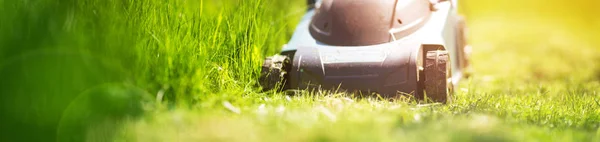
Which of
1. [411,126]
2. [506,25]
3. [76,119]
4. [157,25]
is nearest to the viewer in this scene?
[76,119]

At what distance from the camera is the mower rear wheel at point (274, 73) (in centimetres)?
370

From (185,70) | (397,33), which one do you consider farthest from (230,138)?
(397,33)

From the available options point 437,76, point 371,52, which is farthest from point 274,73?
point 437,76

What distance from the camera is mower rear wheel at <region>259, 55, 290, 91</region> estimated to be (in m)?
3.70

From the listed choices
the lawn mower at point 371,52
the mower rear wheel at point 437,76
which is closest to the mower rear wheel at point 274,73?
the lawn mower at point 371,52

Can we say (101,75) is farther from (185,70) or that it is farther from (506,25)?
(506,25)

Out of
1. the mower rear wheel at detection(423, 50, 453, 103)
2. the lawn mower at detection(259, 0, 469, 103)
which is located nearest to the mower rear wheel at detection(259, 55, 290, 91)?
the lawn mower at detection(259, 0, 469, 103)

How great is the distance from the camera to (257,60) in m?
3.87

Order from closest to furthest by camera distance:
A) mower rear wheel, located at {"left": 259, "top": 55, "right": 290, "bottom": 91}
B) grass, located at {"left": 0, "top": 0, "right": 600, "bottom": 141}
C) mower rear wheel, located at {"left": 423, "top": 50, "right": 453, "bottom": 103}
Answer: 1. grass, located at {"left": 0, "top": 0, "right": 600, "bottom": 141}
2. mower rear wheel, located at {"left": 423, "top": 50, "right": 453, "bottom": 103}
3. mower rear wheel, located at {"left": 259, "top": 55, "right": 290, "bottom": 91}

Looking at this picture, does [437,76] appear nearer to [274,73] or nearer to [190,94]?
[274,73]

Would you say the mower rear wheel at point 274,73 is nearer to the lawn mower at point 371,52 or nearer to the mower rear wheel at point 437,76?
the lawn mower at point 371,52

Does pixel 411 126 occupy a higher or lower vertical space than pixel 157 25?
lower

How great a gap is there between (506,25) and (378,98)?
4.96 m

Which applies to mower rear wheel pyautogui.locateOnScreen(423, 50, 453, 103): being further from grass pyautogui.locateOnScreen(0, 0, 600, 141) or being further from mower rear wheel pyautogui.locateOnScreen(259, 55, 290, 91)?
mower rear wheel pyautogui.locateOnScreen(259, 55, 290, 91)
